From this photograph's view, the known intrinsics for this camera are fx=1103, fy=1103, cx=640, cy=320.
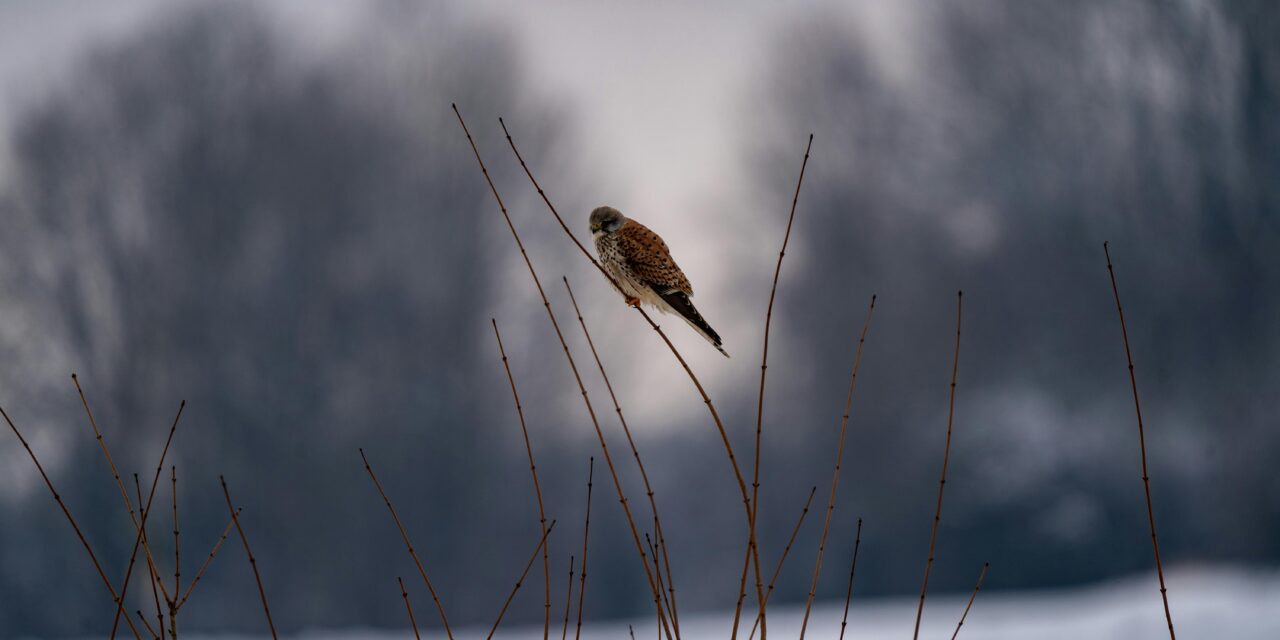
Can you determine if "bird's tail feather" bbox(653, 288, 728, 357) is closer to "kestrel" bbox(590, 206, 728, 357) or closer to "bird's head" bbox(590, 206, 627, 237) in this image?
"kestrel" bbox(590, 206, 728, 357)

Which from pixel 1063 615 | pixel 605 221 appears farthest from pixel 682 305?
pixel 1063 615

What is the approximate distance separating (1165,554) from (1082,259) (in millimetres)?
2268

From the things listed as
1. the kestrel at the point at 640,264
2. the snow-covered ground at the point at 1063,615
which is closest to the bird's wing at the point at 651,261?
the kestrel at the point at 640,264

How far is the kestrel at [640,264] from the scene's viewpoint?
2301 mm

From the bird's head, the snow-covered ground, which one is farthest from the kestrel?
the snow-covered ground

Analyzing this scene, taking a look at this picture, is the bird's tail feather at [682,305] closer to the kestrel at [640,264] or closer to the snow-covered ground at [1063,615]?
the kestrel at [640,264]

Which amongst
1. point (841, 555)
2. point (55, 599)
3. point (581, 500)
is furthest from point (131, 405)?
point (841, 555)

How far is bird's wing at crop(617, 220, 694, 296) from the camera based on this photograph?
231 centimetres

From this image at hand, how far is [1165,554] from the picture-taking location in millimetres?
8156

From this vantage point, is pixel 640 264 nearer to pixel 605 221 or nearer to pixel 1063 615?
pixel 605 221

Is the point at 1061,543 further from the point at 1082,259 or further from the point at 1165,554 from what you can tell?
the point at 1082,259

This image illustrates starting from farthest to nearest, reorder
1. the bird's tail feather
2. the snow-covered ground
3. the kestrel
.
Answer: the snow-covered ground < the kestrel < the bird's tail feather

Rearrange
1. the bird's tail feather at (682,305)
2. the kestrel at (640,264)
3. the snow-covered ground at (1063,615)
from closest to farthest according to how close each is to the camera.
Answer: the bird's tail feather at (682,305) → the kestrel at (640,264) → the snow-covered ground at (1063,615)

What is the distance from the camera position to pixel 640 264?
2.35 m
